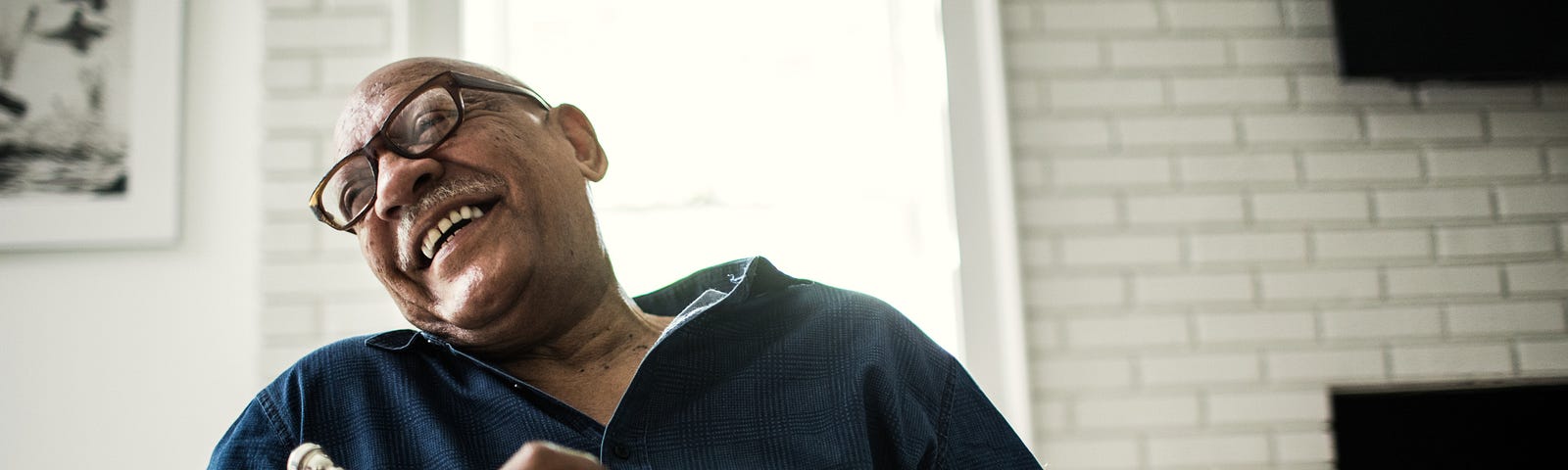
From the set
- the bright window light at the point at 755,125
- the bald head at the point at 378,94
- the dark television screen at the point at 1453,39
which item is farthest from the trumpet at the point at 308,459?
the dark television screen at the point at 1453,39

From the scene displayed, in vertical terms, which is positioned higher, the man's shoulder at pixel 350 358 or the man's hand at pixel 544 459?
the man's shoulder at pixel 350 358

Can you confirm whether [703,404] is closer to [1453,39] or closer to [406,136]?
[406,136]

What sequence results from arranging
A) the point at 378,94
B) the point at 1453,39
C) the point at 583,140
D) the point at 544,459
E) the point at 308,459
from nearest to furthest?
1. the point at 544,459
2. the point at 308,459
3. the point at 378,94
4. the point at 583,140
5. the point at 1453,39

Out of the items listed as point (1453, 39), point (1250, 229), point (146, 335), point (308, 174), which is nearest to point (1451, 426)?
point (1250, 229)

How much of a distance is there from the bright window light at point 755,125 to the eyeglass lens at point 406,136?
1084 mm

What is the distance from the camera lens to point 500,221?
1.14 m

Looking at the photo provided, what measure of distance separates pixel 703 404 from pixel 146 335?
148 cm

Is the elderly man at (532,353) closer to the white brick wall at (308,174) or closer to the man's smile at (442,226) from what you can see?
the man's smile at (442,226)

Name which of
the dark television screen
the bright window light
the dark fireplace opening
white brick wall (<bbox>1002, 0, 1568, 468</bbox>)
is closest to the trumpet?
the bright window light

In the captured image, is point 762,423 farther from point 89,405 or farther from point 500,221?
point 89,405

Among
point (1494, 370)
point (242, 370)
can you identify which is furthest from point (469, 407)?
point (1494, 370)

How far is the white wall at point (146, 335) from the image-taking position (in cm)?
201

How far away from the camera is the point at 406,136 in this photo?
117 centimetres

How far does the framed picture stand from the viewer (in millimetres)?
2021
